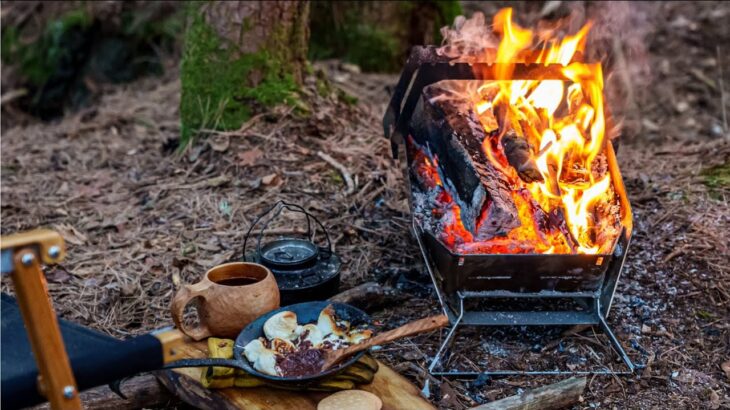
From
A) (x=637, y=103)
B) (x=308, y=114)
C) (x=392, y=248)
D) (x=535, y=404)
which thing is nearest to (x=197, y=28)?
(x=308, y=114)

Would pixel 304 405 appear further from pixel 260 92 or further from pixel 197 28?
pixel 197 28

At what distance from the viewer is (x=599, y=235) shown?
10.5 feet

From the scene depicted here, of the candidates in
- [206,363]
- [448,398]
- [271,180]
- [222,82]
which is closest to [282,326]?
[206,363]

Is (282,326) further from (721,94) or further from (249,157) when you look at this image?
(721,94)

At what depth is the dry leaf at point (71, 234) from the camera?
4156mm

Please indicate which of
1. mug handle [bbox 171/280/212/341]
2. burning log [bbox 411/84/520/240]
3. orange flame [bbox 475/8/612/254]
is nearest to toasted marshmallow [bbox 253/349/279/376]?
mug handle [bbox 171/280/212/341]

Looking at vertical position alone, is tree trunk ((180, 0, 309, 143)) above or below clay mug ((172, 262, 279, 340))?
above

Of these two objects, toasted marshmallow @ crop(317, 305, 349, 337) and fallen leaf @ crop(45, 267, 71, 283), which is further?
fallen leaf @ crop(45, 267, 71, 283)

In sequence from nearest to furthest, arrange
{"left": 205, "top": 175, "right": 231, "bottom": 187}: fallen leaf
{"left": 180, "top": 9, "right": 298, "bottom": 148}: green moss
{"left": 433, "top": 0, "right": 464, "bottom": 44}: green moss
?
{"left": 205, "top": 175, "right": 231, "bottom": 187}: fallen leaf → {"left": 180, "top": 9, "right": 298, "bottom": 148}: green moss → {"left": 433, "top": 0, "right": 464, "bottom": 44}: green moss

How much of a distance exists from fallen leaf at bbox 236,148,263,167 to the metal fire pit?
156cm

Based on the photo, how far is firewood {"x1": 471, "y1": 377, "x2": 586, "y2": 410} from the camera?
268 centimetres

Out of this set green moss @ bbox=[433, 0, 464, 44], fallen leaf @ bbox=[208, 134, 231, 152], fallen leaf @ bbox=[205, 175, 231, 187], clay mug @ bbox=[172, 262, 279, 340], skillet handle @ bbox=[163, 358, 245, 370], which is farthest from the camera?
green moss @ bbox=[433, 0, 464, 44]

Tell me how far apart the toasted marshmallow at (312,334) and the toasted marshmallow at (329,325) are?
2 centimetres

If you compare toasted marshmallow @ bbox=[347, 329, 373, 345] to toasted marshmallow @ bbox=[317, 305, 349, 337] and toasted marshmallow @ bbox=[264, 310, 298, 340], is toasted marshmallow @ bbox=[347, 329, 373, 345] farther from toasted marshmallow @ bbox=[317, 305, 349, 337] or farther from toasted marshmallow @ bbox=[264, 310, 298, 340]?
toasted marshmallow @ bbox=[264, 310, 298, 340]
